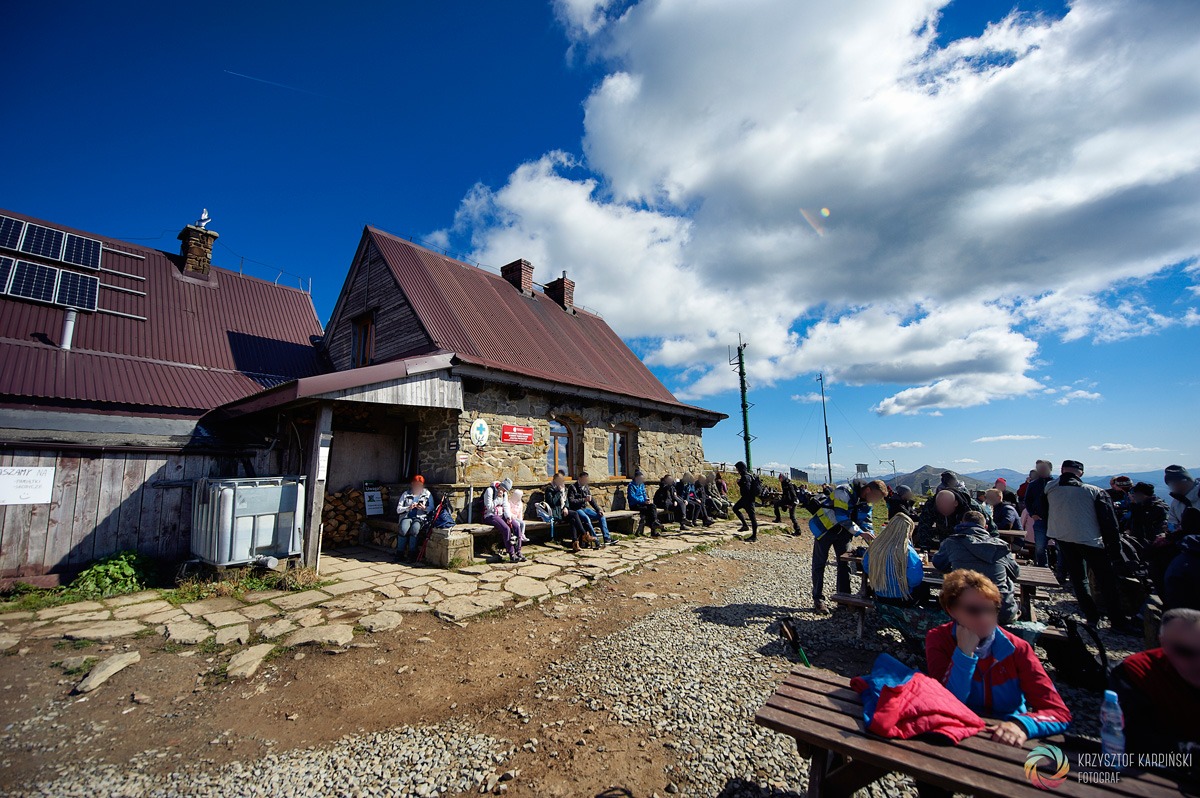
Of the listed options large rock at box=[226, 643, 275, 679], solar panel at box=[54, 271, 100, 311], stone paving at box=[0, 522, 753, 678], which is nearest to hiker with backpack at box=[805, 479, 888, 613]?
stone paving at box=[0, 522, 753, 678]

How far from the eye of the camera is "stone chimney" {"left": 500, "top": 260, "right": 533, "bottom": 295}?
628 inches

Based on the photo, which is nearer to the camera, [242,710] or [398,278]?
[242,710]

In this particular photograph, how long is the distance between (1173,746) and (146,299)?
Answer: 16.5 meters

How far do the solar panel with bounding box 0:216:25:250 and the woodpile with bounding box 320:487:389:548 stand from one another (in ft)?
25.9

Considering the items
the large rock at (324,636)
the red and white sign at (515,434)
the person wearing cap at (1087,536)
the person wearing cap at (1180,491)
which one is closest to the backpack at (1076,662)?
the person wearing cap at (1087,536)

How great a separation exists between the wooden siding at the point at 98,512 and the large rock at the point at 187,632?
3.26 meters

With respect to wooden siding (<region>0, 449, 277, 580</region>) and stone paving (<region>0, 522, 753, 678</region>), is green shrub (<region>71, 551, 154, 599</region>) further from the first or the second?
wooden siding (<region>0, 449, 277, 580</region>)

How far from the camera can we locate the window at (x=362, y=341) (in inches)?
481

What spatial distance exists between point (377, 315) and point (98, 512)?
21.7 feet

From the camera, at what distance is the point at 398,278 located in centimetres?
1180

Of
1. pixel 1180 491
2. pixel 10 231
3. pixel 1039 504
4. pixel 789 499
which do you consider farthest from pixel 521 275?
pixel 1180 491

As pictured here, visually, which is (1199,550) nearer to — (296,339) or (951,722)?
(951,722)

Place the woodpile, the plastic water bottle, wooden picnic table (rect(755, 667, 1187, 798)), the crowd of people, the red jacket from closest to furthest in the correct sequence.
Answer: wooden picnic table (rect(755, 667, 1187, 798)), the plastic water bottle, the crowd of people, the red jacket, the woodpile

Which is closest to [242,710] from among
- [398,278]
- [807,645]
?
[807,645]
